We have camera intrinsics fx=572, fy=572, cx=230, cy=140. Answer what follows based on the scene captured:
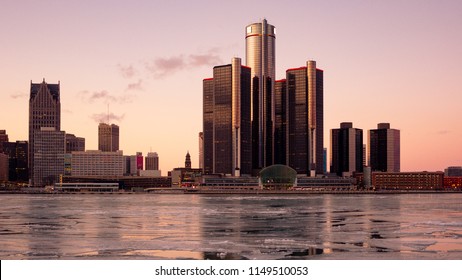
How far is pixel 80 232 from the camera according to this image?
2317 inches

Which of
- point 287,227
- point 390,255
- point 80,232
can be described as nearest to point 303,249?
point 390,255

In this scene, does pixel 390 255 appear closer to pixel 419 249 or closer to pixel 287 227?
pixel 419 249

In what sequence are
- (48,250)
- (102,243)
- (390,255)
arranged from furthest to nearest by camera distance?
(102,243), (48,250), (390,255)

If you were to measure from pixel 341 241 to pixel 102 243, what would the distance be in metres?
20.2

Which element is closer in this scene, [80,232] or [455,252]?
[455,252]

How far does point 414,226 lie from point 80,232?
37.7 meters
